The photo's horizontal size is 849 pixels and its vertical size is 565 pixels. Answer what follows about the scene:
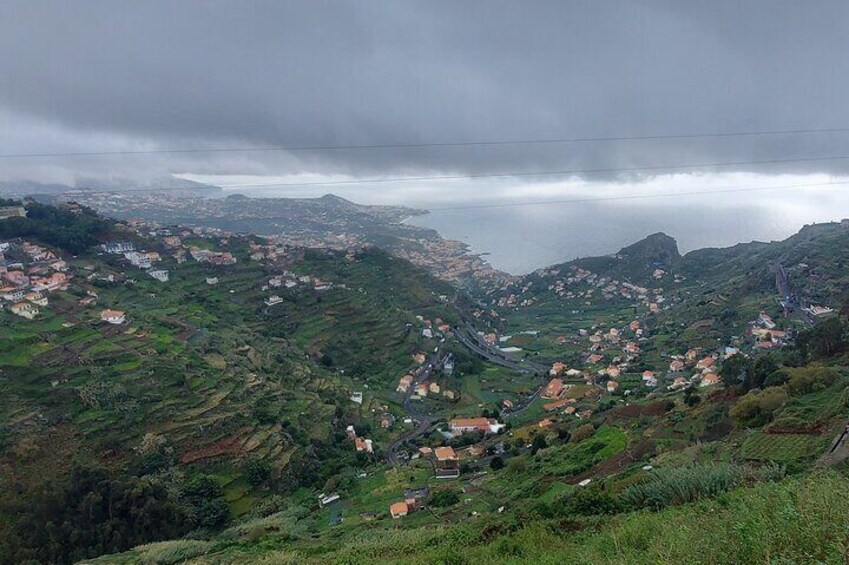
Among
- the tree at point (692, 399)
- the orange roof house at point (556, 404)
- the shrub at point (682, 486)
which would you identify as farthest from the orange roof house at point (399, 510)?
the orange roof house at point (556, 404)

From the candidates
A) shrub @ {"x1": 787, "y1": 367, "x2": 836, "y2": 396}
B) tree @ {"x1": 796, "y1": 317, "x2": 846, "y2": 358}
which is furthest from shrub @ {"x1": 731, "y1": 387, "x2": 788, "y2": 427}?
tree @ {"x1": 796, "y1": 317, "x2": 846, "y2": 358}

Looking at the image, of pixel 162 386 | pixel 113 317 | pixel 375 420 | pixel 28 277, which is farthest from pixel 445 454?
pixel 28 277

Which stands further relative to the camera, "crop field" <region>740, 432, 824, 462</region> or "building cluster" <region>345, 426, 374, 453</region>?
"building cluster" <region>345, 426, 374, 453</region>

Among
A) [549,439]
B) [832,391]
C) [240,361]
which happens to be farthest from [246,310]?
[832,391]

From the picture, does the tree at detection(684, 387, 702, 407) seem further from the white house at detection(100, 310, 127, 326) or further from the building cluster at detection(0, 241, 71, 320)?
the building cluster at detection(0, 241, 71, 320)

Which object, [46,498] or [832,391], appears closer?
[832,391]

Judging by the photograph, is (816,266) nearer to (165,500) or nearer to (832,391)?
(832,391)

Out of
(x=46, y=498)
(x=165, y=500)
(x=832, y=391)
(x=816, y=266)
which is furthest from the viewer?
(x=816, y=266)

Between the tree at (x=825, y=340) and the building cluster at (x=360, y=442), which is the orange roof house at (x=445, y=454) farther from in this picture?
the tree at (x=825, y=340)

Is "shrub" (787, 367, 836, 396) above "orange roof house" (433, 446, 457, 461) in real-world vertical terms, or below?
above

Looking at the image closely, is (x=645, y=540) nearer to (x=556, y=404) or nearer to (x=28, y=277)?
(x=556, y=404)

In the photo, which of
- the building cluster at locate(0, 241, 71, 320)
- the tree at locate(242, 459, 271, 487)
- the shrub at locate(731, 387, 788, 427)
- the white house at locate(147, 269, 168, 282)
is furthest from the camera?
the white house at locate(147, 269, 168, 282)
